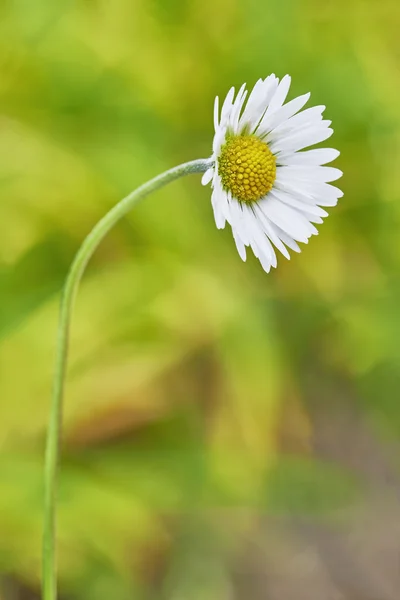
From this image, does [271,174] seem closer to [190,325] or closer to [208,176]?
[208,176]

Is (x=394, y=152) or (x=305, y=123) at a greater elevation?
(x=394, y=152)

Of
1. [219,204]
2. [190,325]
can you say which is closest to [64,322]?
[219,204]

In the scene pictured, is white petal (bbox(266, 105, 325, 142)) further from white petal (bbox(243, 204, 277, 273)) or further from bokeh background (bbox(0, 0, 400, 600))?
bokeh background (bbox(0, 0, 400, 600))

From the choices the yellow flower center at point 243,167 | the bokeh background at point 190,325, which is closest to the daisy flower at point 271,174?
the yellow flower center at point 243,167

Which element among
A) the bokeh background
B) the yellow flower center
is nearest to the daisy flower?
the yellow flower center

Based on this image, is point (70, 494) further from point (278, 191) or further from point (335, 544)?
point (278, 191)

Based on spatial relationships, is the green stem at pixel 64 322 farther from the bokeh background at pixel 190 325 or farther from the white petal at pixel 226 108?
the bokeh background at pixel 190 325

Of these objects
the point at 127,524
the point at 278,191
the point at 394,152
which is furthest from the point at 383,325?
the point at 278,191
